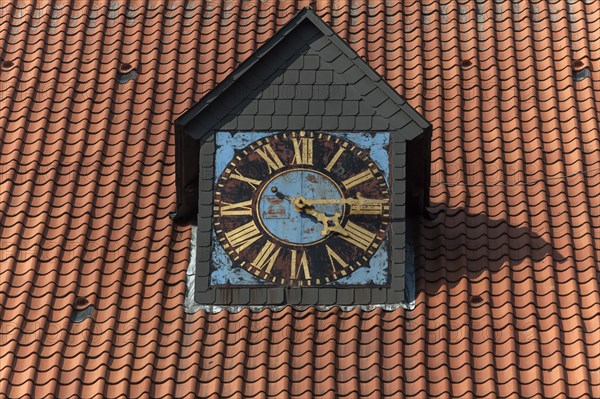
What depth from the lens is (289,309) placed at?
64.1 ft

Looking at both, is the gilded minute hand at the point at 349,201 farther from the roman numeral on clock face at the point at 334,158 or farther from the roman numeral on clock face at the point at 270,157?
the roman numeral on clock face at the point at 270,157

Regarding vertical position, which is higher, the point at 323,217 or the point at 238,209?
the point at 238,209

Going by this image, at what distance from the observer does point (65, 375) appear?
62.2ft

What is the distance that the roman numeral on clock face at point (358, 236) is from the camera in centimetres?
1977

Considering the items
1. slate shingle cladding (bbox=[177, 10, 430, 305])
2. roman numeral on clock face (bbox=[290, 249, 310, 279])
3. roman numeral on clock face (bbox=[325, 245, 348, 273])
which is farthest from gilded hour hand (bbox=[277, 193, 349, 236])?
slate shingle cladding (bbox=[177, 10, 430, 305])

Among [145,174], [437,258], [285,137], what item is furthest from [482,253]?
[145,174]

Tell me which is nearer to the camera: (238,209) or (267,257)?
(267,257)

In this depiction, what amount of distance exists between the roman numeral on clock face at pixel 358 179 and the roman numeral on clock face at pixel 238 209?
89cm

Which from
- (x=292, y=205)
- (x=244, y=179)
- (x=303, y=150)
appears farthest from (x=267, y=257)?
(x=303, y=150)

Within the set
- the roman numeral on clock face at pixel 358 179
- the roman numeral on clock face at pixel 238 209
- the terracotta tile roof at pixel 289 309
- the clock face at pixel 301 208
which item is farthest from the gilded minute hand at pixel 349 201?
the terracotta tile roof at pixel 289 309

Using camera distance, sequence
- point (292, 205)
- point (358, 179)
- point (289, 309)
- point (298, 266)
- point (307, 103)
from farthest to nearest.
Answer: point (307, 103)
point (358, 179)
point (292, 205)
point (298, 266)
point (289, 309)

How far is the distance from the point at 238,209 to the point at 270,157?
571 millimetres

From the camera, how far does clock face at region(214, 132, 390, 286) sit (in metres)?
19.7

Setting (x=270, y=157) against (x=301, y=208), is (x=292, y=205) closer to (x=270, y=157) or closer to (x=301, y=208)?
(x=301, y=208)
